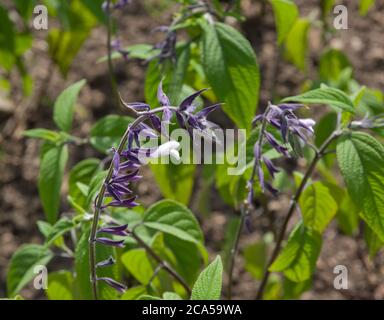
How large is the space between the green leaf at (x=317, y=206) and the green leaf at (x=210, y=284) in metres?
0.56

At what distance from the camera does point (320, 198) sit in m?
2.00

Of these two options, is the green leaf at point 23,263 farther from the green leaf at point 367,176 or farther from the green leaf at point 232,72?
the green leaf at point 367,176

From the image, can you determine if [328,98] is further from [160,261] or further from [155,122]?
[160,261]

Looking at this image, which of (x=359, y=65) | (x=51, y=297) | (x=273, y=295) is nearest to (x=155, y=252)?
(x=51, y=297)

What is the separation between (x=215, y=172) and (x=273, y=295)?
551 millimetres

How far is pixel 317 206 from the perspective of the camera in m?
2.01

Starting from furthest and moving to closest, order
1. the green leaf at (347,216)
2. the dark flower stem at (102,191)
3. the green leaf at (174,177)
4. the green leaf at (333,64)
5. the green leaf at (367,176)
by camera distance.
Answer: the green leaf at (333,64) → the green leaf at (347,216) → the green leaf at (174,177) → the green leaf at (367,176) → the dark flower stem at (102,191)

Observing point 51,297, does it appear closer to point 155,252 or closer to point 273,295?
point 155,252

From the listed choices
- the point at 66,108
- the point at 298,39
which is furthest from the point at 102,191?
the point at 298,39

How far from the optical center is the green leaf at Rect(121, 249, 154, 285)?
2.06 m

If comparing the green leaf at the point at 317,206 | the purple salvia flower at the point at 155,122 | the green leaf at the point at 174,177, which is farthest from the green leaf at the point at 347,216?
the purple salvia flower at the point at 155,122

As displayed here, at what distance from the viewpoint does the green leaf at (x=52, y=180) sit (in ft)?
6.81

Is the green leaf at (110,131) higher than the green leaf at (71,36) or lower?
lower

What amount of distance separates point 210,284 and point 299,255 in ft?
1.92
